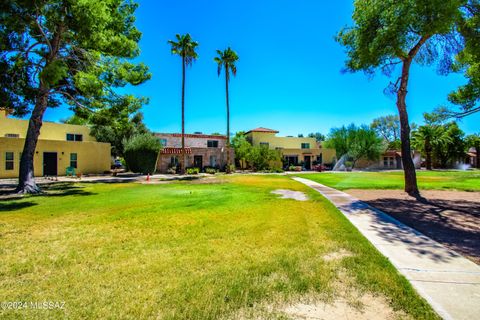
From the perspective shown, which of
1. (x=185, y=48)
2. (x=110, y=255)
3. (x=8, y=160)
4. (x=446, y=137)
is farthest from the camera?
(x=446, y=137)

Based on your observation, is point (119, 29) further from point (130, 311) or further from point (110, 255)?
point (130, 311)

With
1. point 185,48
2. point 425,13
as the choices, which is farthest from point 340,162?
point 425,13

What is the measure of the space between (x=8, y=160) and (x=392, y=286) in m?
32.0

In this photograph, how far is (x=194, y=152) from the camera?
38.4 meters

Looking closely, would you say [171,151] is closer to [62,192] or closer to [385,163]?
[62,192]

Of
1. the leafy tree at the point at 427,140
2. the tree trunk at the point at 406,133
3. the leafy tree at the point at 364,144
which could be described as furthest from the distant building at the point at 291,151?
the tree trunk at the point at 406,133

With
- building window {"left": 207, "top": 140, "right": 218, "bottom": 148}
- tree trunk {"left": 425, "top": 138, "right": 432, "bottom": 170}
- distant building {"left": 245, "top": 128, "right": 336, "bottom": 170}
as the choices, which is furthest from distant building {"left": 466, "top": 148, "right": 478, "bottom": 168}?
building window {"left": 207, "top": 140, "right": 218, "bottom": 148}

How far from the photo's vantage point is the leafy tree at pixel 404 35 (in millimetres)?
10516

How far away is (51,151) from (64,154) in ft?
4.37

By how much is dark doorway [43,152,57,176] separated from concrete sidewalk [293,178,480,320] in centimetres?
3106

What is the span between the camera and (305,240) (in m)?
5.85

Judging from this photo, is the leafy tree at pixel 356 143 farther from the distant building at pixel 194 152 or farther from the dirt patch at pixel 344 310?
the dirt patch at pixel 344 310

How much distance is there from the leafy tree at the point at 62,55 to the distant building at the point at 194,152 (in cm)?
1914

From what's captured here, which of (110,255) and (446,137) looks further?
(446,137)
